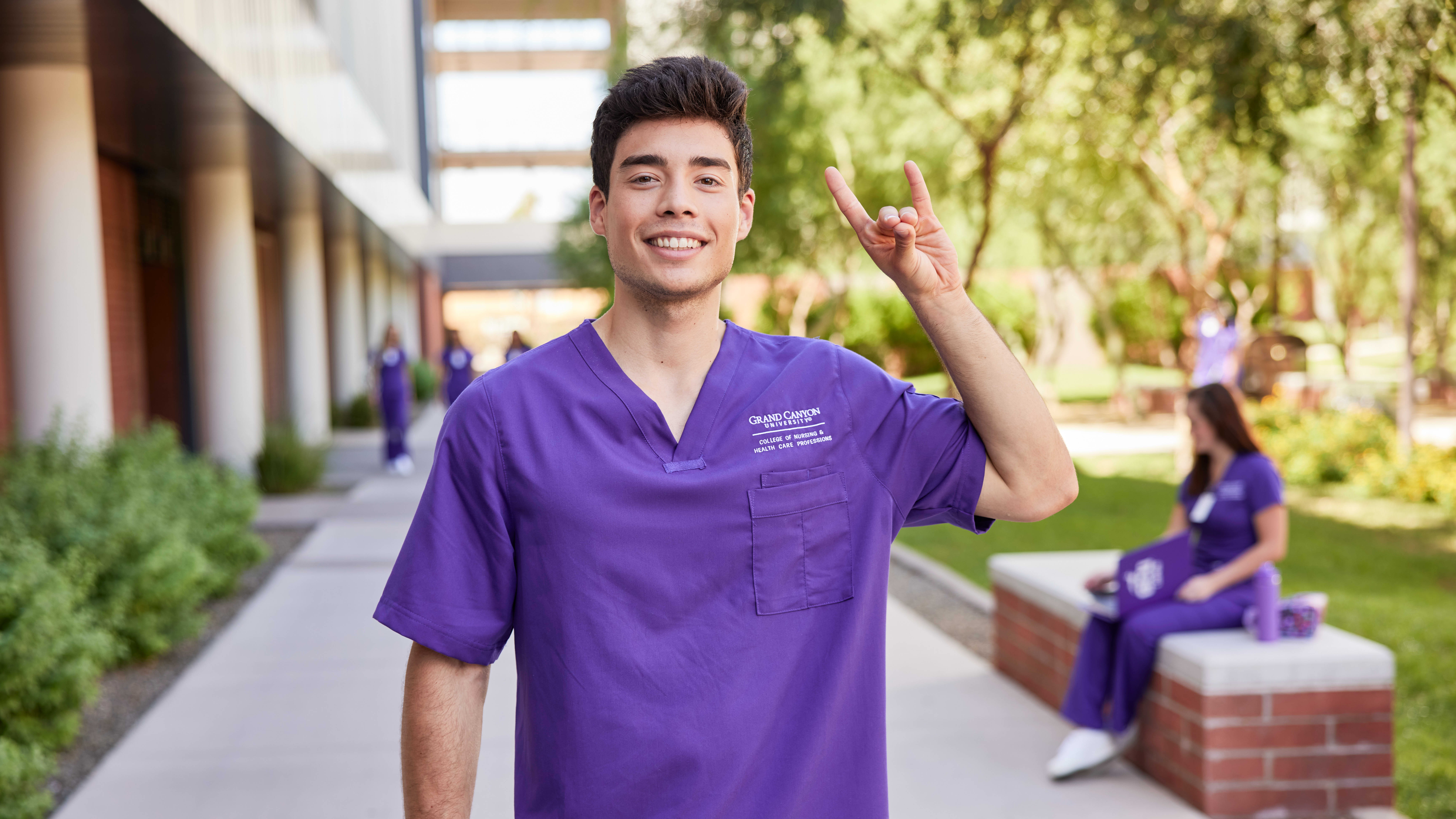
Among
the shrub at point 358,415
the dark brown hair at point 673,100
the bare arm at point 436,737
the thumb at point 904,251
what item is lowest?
the shrub at point 358,415

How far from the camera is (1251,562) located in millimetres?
4645

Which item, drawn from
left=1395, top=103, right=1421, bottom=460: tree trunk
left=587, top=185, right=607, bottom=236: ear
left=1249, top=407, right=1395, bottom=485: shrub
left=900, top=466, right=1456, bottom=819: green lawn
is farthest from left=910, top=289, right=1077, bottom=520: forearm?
left=1249, top=407, right=1395, bottom=485: shrub

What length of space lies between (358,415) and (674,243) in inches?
916

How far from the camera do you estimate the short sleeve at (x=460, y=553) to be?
1.80 m

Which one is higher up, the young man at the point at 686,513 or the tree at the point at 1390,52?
the tree at the point at 1390,52

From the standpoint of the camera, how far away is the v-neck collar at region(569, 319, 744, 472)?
1.84 metres

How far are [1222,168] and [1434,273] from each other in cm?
703

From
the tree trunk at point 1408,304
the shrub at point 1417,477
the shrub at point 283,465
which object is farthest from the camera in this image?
the shrub at point 283,465

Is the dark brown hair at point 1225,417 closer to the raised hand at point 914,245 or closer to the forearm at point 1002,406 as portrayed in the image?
the forearm at point 1002,406

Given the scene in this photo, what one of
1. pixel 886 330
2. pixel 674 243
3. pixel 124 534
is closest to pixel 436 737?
pixel 674 243

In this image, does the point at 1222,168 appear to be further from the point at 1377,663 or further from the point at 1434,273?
the point at 1377,663

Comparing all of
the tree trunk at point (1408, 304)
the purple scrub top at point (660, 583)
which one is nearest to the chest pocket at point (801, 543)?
the purple scrub top at point (660, 583)

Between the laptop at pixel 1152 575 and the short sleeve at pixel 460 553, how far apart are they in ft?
11.2

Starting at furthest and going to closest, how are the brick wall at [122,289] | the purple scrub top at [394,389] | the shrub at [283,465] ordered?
the purple scrub top at [394,389]
the shrub at [283,465]
the brick wall at [122,289]
